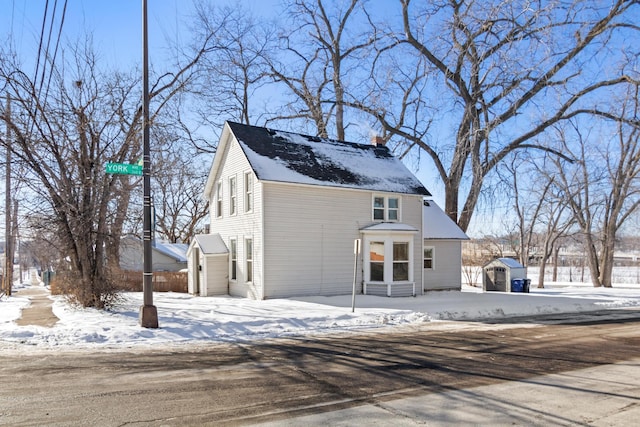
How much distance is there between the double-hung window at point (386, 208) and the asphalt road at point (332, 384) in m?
11.1

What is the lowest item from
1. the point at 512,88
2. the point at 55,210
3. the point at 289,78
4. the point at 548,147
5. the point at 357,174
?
the point at 55,210

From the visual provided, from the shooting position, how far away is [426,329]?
12.9 m

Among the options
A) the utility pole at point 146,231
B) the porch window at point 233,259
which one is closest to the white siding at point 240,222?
the porch window at point 233,259

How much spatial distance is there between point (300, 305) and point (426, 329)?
5.04 meters

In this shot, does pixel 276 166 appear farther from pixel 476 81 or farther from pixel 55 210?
pixel 476 81

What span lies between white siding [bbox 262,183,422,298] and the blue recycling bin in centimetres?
983

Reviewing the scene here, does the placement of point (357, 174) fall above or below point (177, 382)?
above

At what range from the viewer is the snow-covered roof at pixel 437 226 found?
2481cm

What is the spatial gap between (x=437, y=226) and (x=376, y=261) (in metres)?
6.51

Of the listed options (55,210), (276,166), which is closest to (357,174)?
(276,166)

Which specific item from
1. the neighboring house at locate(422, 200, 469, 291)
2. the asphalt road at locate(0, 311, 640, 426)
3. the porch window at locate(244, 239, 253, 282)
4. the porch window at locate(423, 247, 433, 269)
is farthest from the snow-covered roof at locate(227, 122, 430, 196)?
the asphalt road at locate(0, 311, 640, 426)

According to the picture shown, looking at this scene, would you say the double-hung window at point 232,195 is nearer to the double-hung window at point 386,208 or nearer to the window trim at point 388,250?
the window trim at point 388,250

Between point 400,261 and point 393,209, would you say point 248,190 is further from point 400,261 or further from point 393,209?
point 400,261

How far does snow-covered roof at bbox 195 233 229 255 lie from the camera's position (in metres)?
21.6
